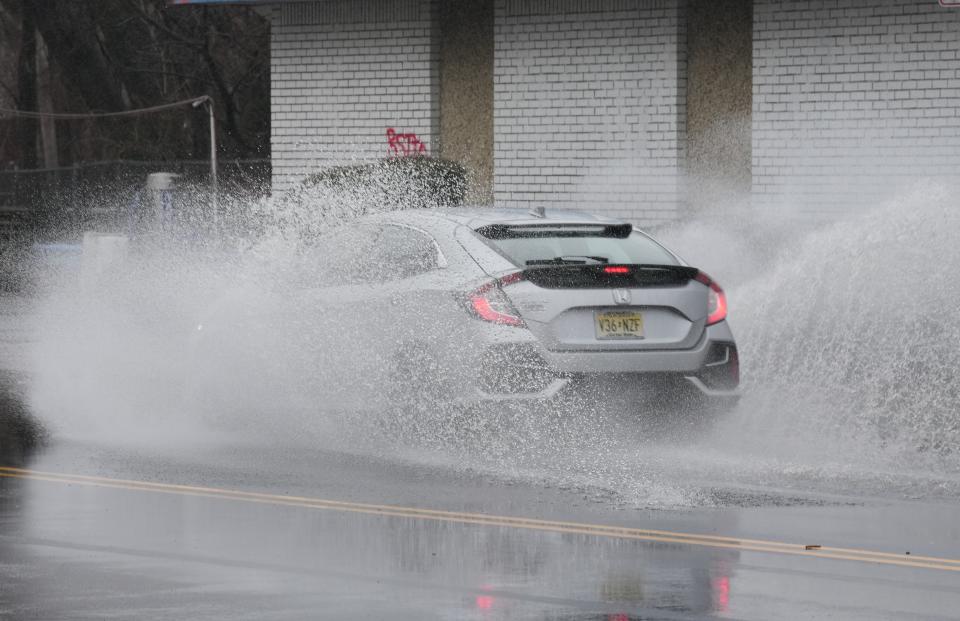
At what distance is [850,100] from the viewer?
786 inches

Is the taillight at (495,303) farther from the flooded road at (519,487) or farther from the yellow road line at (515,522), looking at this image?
the yellow road line at (515,522)

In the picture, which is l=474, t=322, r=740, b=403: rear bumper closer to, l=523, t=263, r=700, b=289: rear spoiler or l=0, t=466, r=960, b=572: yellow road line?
l=523, t=263, r=700, b=289: rear spoiler

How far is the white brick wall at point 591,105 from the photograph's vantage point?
2100 cm

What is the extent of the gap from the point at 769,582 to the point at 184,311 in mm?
8156

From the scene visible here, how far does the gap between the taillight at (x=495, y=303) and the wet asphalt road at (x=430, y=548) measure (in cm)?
90

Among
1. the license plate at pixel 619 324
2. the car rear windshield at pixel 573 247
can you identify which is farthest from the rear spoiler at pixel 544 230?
the license plate at pixel 619 324

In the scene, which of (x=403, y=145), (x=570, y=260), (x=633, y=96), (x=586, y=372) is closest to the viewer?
(x=586, y=372)

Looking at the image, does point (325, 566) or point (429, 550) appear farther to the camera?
point (429, 550)

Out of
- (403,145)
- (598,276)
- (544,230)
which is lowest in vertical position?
(598,276)

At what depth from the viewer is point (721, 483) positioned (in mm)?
10359

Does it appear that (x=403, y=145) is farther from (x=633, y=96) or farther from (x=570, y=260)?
(x=570, y=260)

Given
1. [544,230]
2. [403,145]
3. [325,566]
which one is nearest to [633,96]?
[403,145]

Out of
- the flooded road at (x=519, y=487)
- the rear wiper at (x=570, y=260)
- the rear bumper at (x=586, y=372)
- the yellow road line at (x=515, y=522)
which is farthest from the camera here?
the rear wiper at (x=570, y=260)

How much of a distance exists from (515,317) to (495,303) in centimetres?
15
